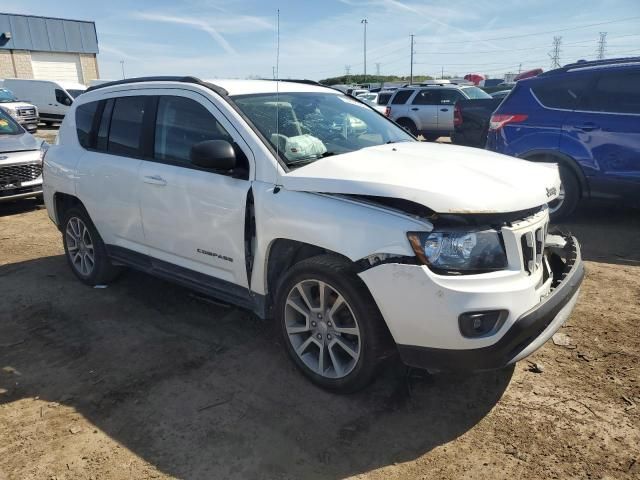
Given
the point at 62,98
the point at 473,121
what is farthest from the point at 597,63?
the point at 62,98

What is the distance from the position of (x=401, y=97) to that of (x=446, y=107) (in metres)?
1.65

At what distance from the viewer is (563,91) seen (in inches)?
247

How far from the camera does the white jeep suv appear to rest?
8.25 feet

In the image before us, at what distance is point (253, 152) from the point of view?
10.4 feet

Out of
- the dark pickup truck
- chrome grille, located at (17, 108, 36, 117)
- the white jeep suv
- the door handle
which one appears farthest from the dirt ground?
chrome grille, located at (17, 108, 36, 117)

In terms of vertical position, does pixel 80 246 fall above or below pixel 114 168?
below

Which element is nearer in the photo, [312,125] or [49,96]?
[312,125]

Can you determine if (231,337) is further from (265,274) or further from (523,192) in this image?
(523,192)

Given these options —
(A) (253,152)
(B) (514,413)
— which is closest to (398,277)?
(B) (514,413)

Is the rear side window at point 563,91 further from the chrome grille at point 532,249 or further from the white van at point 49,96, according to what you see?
the white van at point 49,96

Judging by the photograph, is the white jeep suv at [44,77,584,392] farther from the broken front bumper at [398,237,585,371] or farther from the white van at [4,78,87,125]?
the white van at [4,78,87,125]

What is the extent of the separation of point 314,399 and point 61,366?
1807mm

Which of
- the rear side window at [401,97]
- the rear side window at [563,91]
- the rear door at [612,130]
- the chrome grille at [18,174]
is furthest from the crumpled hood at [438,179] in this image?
the rear side window at [401,97]

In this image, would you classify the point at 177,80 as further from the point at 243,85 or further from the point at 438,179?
the point at 438,179
